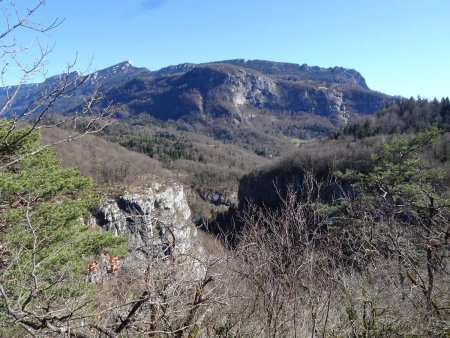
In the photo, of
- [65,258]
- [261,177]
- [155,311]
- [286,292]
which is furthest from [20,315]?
[261,177]

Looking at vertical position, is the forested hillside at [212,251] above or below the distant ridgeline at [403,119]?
below

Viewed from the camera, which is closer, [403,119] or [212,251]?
[212,251]

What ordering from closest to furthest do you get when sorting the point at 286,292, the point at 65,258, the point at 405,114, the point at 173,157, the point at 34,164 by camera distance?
1. the point at 286,292
2. the point at 65,258
3. the point at 34,164
4. the point at 405,114
5. the point at 173,157

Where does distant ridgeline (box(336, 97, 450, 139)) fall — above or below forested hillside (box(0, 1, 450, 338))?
above

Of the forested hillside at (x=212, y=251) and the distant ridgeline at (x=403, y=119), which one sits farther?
the distant ridgeline at (x=403, y=119)

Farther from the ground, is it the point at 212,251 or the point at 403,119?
the point at 403,119

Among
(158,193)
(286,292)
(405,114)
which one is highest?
(405,114)

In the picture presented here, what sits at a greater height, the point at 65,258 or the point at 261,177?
the point at 65,258

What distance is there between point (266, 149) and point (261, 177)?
115 meters

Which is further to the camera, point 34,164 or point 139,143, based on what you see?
point 139,143

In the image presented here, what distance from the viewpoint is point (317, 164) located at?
61.7 m

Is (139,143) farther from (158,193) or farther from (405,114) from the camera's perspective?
(405,114)

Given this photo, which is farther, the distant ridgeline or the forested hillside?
the distant ridgeline

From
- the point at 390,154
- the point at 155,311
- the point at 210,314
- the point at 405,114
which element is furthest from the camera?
the point at 405,114
